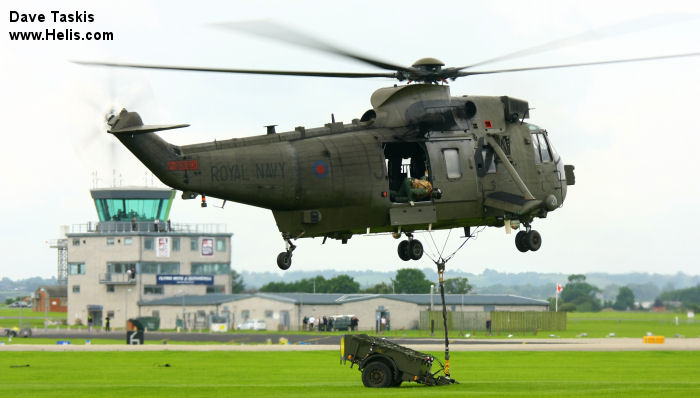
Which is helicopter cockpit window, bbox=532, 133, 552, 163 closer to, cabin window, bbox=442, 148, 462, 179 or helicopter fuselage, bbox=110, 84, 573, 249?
helicopter fuselage, bbox=110, 84, 573, 249

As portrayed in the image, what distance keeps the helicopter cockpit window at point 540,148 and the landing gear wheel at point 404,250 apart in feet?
21.1

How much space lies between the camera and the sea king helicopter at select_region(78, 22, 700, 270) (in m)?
33.7

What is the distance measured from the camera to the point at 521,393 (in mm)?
59625

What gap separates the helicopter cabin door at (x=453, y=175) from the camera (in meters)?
37.0

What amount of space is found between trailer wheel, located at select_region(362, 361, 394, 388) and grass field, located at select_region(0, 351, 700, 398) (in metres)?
1.33

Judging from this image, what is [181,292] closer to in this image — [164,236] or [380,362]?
[164,236]

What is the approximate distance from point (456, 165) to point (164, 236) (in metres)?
128

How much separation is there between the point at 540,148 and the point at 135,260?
123 metres

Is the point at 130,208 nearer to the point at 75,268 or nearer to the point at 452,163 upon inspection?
the point at 75,268

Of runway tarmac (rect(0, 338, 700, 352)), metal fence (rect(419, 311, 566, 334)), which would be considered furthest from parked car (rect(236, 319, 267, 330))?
runway tarmac (rect(0, 338, 700, 352))

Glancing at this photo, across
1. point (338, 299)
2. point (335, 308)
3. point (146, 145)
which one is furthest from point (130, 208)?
point (146, 145)

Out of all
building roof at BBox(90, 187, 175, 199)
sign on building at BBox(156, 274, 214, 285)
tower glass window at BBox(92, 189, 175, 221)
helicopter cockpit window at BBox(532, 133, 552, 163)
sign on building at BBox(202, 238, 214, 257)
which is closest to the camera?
helicopter cockpit window at BBox(532, 133, 552, 163)

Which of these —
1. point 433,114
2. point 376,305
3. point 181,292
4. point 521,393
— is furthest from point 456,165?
point 181,292

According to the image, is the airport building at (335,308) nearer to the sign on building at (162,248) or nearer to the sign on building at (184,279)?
the sign on building at (184,279)
